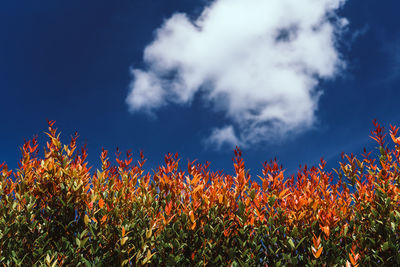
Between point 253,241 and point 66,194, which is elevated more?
point 66,194

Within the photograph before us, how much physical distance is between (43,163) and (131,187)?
157 cm

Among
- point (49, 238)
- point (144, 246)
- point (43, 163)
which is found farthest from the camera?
point (43, 163)

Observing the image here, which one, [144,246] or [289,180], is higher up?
[289,180]

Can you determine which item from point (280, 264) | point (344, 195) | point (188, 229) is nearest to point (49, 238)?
point (188, 229)

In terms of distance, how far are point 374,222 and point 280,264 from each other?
5.37 feet

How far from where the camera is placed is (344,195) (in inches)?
247

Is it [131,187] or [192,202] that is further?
[131,187]

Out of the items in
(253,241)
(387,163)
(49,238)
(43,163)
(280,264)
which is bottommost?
(280,264)

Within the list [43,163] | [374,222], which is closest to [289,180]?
[374,222]

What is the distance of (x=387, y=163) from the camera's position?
5.96m

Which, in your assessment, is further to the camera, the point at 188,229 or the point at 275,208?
the point at 275,208

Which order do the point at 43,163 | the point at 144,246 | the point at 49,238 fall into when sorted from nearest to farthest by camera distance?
1. the point at 144,246
2. the point at 49,238
3. the point at 43,163

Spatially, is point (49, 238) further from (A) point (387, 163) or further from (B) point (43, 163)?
(A) point (387, 163)

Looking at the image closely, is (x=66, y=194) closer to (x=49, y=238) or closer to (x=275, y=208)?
(x=49, y=238)
